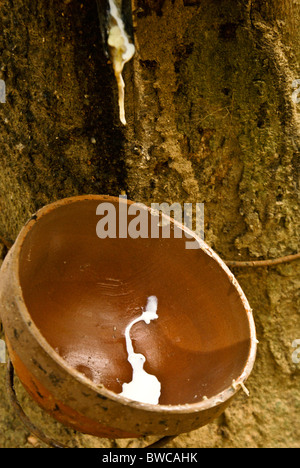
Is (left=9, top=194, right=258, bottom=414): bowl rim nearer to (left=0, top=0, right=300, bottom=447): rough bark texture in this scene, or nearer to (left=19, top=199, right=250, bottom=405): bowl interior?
(left=19, top=199, right=250, bottom=405): bowl interior

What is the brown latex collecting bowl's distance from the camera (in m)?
1.04

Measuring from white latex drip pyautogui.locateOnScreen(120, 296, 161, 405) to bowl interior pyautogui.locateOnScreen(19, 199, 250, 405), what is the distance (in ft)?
0.05

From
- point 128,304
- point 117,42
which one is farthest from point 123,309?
point 117,42

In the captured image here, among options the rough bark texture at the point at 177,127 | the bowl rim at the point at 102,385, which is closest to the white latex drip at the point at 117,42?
the rough bark texture at the point at 177,127

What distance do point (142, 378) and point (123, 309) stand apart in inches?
9.8

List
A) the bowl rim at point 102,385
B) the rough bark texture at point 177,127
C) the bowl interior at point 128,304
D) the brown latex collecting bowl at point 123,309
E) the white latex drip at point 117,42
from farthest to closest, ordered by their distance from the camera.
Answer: the rough bark texture at point 177,127 → the bowl interior at point 128,304 → the white latex drip at point 117,42 → the brown latex collecting bowl at point 123,309 → the bowl rim at point 102,385

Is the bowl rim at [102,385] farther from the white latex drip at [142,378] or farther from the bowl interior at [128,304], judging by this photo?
the white latex drip at [142,378]

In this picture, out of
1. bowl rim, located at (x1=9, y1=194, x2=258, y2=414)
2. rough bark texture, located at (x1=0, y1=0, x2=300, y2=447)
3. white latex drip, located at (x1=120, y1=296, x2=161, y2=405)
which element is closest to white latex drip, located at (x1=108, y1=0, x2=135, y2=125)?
rough bark texture, located at (x1=0, y1=0, x2=300, y2=447)

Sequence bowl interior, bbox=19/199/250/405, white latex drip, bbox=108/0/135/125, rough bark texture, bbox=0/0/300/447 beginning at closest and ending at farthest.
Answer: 1. white latex drip, bbox=108/0/135/125
2. bowl interior, bbox=19/199/250/405
3. rough bark texture, bbox=0/0/300/447

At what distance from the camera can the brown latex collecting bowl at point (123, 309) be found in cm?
104

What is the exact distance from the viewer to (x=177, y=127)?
1.58 meters

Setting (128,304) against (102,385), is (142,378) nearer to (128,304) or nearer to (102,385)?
(128,304)

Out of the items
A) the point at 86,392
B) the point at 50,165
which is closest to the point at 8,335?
the point at 86,392

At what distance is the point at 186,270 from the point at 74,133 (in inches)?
25.1
